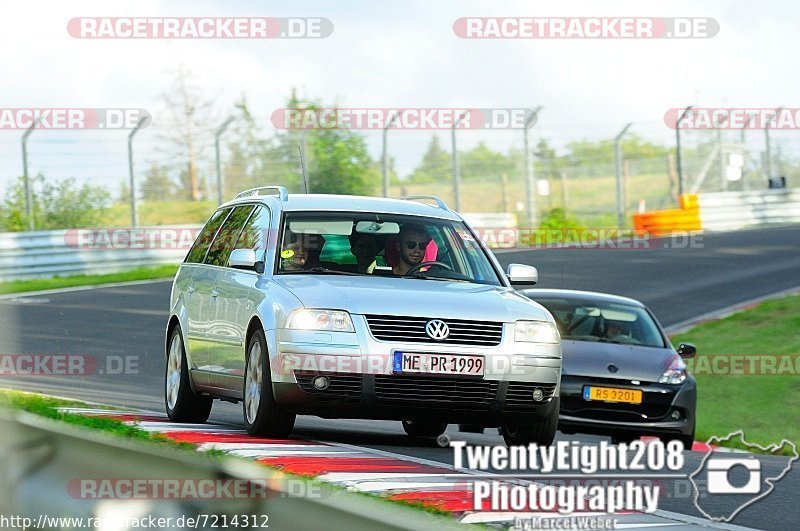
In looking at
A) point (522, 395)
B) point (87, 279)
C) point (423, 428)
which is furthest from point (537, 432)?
point (87, 279)

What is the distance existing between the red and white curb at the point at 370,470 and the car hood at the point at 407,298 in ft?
2.90

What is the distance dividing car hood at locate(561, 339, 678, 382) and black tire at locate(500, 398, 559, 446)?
9.53 ft

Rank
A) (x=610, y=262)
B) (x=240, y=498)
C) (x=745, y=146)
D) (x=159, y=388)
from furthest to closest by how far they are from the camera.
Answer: (x=745, y=146) < (x=610, y=262) < (x=159, y=388) < (x=240, y=498)

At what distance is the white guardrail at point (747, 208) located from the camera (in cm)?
3731

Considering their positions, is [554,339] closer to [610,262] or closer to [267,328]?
[267,328]

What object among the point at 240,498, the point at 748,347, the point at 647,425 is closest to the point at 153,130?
the point at 748,347

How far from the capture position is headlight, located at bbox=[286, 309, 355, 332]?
9430mm

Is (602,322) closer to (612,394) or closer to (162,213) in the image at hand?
(612,394)

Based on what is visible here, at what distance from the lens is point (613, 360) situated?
13.5 m

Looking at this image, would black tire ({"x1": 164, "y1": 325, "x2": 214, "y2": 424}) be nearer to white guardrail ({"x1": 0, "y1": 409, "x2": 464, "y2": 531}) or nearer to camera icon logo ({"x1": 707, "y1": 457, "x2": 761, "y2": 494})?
camera icon logo ({"x1": 707, "y1": 457, "x2": 761, "y2": 494})

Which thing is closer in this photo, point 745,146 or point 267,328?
point 267,328

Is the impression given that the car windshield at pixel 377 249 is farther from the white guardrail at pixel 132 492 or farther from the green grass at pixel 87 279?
the green grass at pixel 87 279

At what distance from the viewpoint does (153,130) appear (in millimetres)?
32062

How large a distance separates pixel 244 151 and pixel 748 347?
1561cm
